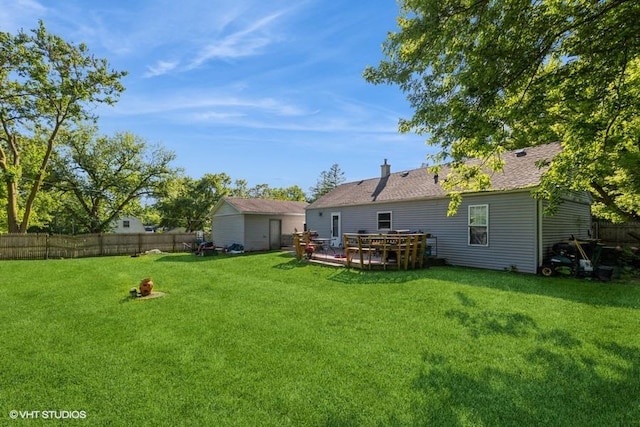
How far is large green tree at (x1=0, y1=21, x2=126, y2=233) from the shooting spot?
656 inches

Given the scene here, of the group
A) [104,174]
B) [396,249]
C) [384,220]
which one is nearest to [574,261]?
[396,249]

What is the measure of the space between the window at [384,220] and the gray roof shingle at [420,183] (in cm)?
65

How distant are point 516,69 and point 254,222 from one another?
A: 58.0 ft

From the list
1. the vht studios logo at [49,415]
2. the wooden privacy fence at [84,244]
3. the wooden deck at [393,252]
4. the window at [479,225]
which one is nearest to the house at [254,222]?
the wooden privacy fence at [84,244]

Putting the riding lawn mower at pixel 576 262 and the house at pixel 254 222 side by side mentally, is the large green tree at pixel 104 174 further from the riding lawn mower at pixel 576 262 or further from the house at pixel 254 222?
the riding lawn mower at pixel 576 262

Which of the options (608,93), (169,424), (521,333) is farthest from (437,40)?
(169,424)

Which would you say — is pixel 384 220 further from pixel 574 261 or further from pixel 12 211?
pixel 12 211

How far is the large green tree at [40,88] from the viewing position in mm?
16656

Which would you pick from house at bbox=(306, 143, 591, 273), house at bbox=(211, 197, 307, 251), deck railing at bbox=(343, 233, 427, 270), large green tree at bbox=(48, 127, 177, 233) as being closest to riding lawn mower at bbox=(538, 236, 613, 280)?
house at bbox=(306, 143, 591, 273)

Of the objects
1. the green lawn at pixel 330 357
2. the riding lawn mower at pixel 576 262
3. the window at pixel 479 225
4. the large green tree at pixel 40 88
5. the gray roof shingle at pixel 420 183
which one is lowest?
the green lawn at pixel 330 357

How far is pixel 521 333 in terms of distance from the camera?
15.8 feet

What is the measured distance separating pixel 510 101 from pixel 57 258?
2134 centimetres

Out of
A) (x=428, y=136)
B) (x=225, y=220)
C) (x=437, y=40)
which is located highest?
(x=437, y=40)

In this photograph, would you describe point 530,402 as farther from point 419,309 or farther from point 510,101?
point 510,101
